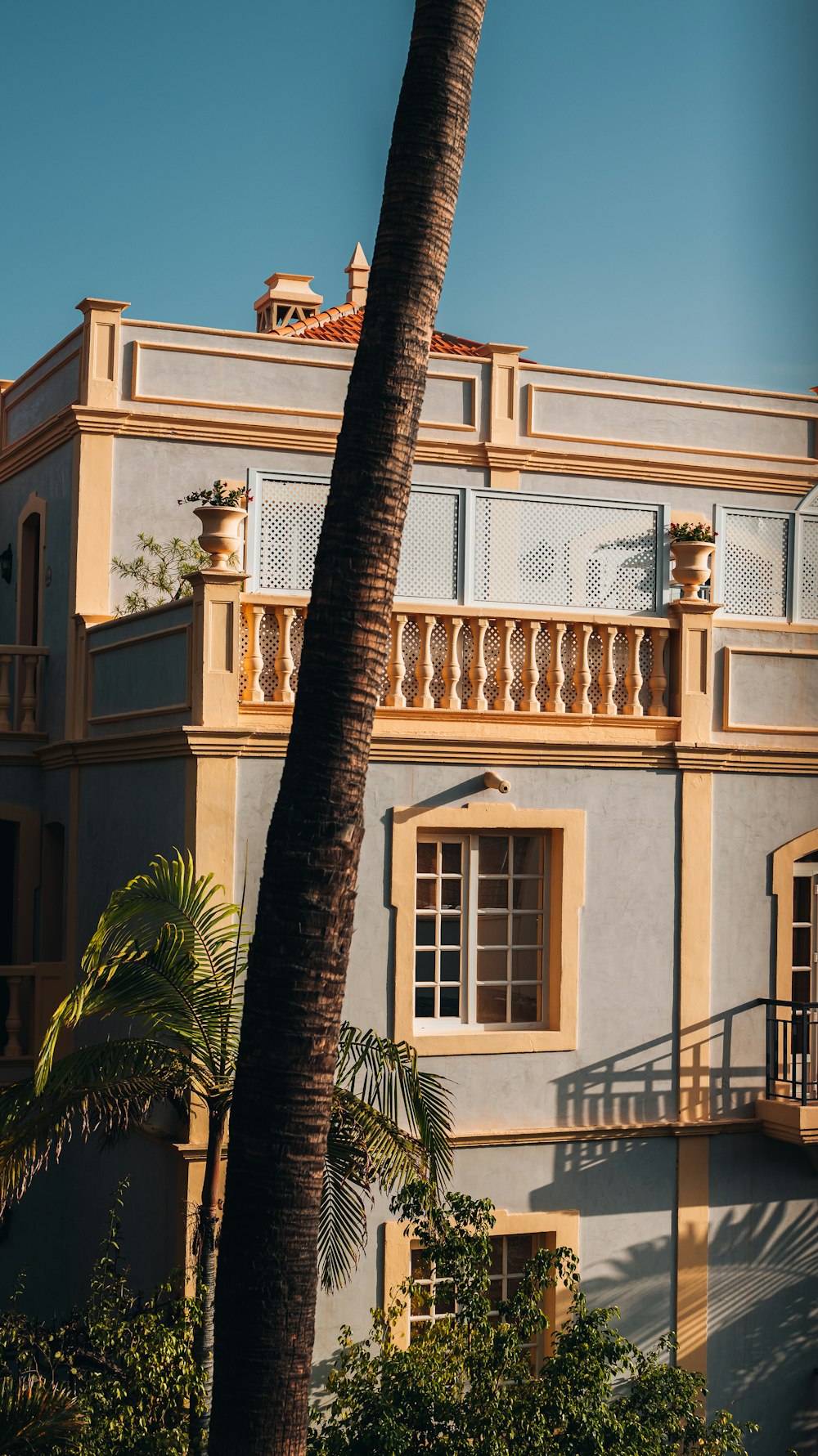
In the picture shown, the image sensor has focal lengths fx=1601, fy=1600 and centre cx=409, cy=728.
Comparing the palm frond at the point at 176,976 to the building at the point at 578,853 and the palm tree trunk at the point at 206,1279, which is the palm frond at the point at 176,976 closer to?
the palm tree trunk at the point at 206,1279

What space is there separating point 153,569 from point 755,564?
6865 millimetres

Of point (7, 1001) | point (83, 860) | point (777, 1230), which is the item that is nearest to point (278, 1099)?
point (777, 1230)

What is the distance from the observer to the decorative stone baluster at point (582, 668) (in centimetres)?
1361

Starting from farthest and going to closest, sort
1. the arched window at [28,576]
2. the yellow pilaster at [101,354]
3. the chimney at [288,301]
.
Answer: the chimney at [288,301] → the arched window at [28,576] → the yellow pilaster at [101,354]

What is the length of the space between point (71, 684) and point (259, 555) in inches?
187

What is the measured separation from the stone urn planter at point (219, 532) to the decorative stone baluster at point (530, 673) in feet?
8.62

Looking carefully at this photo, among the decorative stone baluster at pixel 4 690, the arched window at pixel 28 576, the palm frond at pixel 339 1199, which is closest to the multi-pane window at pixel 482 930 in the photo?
the palm frond at pixel 339 1199

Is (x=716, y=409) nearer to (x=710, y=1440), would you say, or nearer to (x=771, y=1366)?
(x=771, y=1366)

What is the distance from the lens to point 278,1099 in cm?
754

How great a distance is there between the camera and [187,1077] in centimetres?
1052

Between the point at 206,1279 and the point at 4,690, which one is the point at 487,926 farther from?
the point at 4,690

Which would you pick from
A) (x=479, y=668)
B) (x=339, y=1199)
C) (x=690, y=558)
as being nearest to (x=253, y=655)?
(x=479, y=668)

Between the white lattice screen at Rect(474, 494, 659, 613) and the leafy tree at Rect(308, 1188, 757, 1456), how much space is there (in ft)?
17.1

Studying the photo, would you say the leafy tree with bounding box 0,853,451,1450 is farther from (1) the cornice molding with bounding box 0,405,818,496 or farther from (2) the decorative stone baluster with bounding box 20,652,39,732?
(1) the cornice molding with bounding box 0,405,818,496
